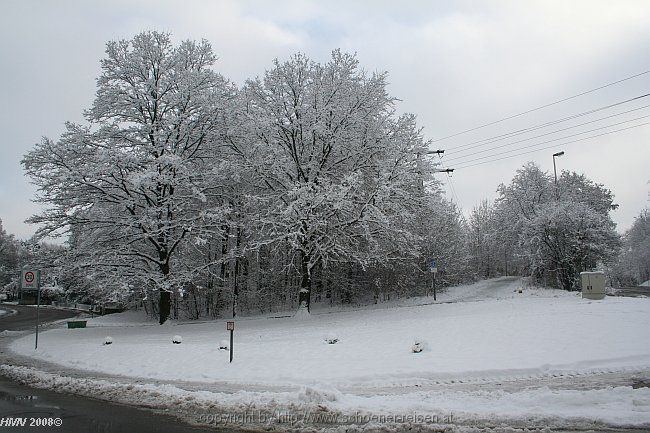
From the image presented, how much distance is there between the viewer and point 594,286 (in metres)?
21.7

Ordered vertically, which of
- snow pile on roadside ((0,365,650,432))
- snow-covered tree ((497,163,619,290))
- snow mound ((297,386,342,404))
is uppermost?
snow-covered tree ((497,163,619,290))

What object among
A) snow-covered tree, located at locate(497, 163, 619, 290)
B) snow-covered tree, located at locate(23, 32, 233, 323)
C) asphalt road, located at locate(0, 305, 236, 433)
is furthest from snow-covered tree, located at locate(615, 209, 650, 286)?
asphalt road, located at locate(0, 305, 236, 433)

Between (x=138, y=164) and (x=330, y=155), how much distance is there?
10.1 metres

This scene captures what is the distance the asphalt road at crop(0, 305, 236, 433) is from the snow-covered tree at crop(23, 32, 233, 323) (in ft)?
41.5

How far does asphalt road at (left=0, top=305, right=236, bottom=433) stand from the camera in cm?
741

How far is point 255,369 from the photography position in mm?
13000

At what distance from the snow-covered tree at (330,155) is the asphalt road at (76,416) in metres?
13.1

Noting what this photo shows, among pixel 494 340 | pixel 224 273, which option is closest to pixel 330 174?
Result: pixel 224 273

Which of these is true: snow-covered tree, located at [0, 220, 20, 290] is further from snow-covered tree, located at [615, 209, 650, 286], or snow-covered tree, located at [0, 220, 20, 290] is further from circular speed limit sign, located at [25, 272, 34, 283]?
snow-covered tree, located at [615, 209, 650, 286]

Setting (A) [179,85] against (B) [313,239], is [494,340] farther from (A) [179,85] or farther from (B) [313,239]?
(A) [179,85]

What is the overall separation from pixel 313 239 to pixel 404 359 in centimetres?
Result: 1199

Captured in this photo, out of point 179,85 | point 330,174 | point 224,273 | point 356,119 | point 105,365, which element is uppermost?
point 179,85

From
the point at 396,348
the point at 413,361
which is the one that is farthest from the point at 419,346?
the point at 413,361

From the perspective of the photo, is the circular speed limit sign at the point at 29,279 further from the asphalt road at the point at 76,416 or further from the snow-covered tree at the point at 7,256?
the snow-covered tree at the point at 7,256
